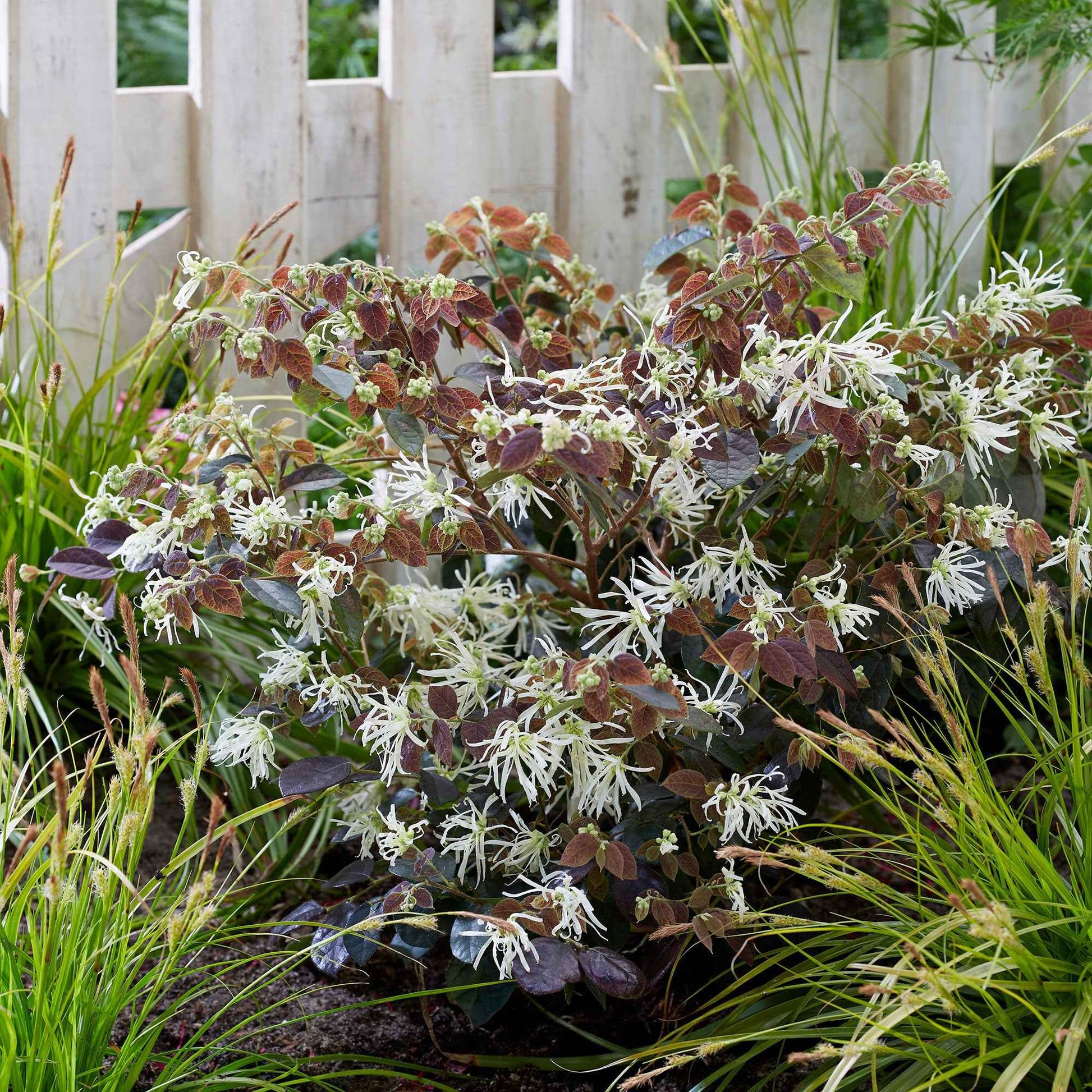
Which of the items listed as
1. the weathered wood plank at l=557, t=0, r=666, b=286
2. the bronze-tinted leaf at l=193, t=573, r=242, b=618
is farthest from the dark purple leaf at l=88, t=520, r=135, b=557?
the weathered wood plank at l=557, t=0, r=666, b=286

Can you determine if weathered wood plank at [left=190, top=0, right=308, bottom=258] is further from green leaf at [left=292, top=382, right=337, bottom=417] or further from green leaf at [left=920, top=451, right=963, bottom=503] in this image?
green leaf at [left=920, top=451, right=963, bottom=503]

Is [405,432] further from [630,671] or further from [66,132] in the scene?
[66,132]

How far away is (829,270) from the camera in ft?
4.12

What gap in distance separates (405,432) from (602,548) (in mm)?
267

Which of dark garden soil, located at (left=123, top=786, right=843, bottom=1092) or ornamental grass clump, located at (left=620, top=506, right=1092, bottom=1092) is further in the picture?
dark garden soil, located at (left=123, top=786, right=843, bottom=1092)

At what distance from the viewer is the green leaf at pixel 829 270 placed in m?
1.25

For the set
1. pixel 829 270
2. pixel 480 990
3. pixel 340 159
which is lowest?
pixel 480 990

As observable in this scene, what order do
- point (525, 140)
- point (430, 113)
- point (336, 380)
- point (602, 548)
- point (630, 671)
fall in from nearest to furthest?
1. point (630, 671)
2. point (336, 380)
3. point (602, 548)
4. point (430, 113)
5. point (525, 140)

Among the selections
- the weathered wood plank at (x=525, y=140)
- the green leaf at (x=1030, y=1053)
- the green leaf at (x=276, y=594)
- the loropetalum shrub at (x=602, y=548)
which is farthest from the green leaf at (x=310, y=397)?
the weathered wood plank at (x=525, y=140)

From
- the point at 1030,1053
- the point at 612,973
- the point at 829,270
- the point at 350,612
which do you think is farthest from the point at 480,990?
the point at 829,270

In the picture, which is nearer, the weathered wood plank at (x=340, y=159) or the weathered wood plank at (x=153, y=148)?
the weathered wood plank at (x=153, y=148)

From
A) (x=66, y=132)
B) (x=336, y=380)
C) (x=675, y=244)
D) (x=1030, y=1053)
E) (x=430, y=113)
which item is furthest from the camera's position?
(x=430, y=113)

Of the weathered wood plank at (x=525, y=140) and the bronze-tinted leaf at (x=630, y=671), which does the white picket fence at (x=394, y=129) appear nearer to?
the weathered wood plank at (x=525, y=140)

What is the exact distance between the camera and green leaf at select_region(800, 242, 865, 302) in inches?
49.3
